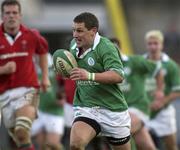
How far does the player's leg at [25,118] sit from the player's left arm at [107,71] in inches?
82.0

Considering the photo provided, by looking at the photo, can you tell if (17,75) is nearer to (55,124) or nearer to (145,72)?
(145,72)

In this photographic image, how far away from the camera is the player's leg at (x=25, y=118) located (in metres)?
10.8

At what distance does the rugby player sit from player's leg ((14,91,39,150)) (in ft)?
5.09

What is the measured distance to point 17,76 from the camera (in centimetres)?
1106

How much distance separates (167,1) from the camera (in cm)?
3081

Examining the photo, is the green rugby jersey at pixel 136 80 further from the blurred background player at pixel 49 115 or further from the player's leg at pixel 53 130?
the blurred background player at pixel 49 115

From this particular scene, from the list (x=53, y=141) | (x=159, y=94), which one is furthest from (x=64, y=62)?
(x=53, y=141)

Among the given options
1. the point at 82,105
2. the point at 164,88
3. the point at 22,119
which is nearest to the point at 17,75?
the point at 22,119

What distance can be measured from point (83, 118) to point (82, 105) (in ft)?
0.61

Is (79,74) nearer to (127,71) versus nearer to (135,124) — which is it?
(135,124)

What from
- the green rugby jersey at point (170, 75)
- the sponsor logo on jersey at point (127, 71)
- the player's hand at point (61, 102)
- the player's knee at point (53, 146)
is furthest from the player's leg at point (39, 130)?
the sponsor logo on jersey at point (127, 71)

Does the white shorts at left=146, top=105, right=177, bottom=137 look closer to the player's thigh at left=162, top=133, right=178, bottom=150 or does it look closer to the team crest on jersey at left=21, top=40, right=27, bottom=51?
the player's thigh at left=162, top=133, right=178, bottom=150

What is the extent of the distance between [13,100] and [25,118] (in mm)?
351

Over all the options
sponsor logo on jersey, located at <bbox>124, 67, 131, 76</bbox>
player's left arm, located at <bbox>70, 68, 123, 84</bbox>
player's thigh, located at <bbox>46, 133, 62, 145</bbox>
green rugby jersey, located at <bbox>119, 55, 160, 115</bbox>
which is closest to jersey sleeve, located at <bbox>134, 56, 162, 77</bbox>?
green rugby jersey, located at <bbox>119, 55, 160, 115</bbox>
